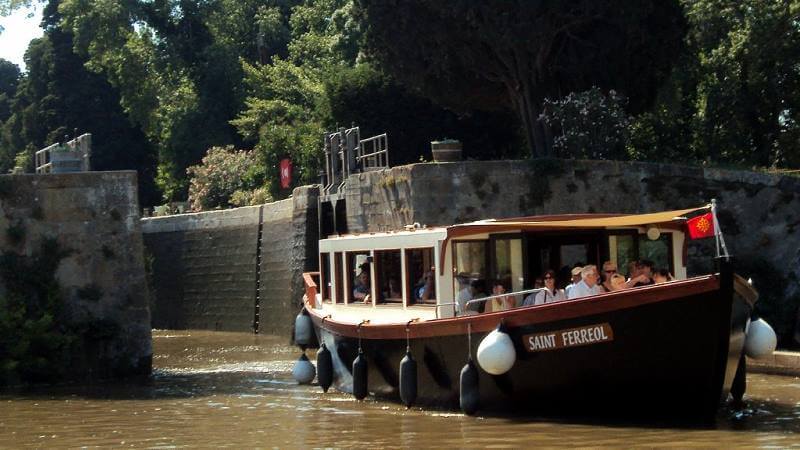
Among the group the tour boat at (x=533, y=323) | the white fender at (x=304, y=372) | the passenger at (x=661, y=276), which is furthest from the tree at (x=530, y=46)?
the passenger at (x=661, y=276)

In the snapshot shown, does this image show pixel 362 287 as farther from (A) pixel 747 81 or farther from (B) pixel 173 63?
(B) pixel 173 63

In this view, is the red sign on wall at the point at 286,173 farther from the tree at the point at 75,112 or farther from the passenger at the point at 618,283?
the passenger at the point at 618,283

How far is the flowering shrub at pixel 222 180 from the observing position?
4856cm

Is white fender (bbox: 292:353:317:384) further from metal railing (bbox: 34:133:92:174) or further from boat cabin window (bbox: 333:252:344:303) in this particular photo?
metal railing (bbox: 34:133:92:174)

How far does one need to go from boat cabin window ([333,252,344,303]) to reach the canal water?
4.53 ft

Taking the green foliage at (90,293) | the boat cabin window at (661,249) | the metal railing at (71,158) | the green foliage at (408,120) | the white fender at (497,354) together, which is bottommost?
the white fender at (497,354)

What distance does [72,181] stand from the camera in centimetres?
2234

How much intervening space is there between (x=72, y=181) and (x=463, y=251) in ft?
25.5

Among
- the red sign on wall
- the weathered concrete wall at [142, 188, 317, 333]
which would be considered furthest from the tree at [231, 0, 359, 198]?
the weathered concrete wall at [142, 188, 317, 333]

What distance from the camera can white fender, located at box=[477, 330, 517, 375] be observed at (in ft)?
49.4

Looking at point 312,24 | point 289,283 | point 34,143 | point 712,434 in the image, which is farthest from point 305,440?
point 34,143

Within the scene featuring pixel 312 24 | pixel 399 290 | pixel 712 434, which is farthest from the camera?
pixel 312 24

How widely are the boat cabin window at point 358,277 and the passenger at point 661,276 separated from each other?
14.3 ft

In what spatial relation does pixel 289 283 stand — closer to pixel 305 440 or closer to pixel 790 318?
pixel 790 318
